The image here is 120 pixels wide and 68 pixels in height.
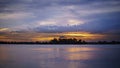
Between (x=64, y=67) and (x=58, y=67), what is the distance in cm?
42

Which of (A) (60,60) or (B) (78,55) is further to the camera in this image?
(B) (78,55)

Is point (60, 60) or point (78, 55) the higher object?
point (60, 60)

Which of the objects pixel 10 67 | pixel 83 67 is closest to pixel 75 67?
pixel 83 67

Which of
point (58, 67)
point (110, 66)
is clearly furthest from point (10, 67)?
point (110, 66)

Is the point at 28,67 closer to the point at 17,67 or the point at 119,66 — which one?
the point at 17,67

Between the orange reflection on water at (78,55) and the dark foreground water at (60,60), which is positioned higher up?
the dark foreground water at (60,60)

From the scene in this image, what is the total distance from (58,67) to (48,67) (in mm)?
692

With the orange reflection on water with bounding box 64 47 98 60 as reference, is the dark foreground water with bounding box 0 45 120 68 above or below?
above

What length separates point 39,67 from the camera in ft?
52.7

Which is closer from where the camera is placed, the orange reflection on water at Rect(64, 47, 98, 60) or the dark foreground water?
the dark foreground water

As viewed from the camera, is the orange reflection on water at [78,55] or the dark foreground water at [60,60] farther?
the orange reflection on water at [78,55]

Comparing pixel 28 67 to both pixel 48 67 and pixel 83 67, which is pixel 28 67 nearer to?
pixel 48 67

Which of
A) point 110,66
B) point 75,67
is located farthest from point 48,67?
point 110,66

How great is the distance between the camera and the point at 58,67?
634 inches
